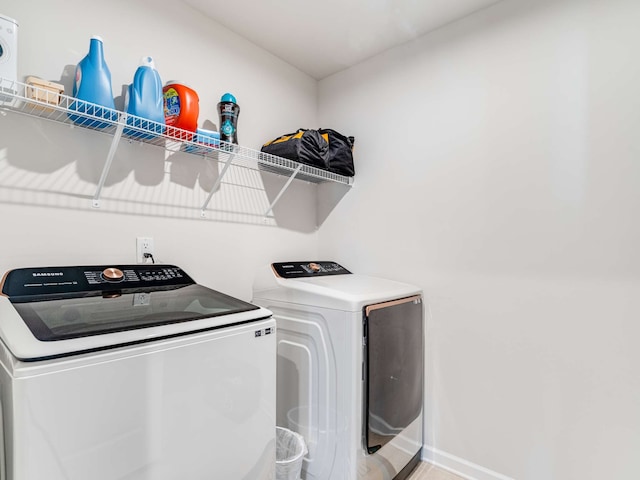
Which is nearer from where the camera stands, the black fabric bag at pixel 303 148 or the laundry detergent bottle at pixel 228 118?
the laundry detergent bottle at pixel 228 118

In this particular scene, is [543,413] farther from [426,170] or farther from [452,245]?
[426,170]

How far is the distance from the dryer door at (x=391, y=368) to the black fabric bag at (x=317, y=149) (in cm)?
98

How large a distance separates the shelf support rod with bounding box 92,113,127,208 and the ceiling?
1001mm

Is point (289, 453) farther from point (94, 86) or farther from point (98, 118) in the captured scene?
point (94, 86)

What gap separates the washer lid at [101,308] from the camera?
2.91ft

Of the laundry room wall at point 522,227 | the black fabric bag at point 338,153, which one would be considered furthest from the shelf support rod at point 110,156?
the laundry room wall at point 522,227

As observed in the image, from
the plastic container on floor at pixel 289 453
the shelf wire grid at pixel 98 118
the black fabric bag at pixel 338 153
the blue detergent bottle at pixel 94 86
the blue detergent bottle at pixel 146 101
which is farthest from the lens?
the black fabric bag at pixel 338 153

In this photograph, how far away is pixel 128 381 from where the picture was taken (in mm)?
929

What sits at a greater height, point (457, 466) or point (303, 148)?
point (303, 148)

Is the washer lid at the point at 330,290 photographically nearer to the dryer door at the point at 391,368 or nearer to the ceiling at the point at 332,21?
the dryer door at the point at 391,368

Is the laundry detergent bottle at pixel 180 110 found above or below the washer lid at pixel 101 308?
above

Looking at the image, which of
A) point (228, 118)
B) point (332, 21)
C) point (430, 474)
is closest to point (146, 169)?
point (228, 118)

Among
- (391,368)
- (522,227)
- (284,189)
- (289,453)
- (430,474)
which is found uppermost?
(284,189)

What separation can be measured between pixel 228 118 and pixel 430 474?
2.34 meters
